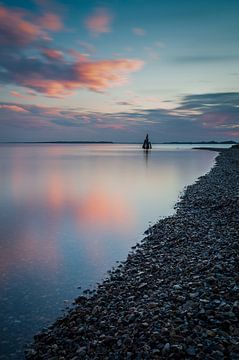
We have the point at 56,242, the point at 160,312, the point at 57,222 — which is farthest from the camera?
the point at 57,222

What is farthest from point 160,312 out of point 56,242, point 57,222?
point 57,222

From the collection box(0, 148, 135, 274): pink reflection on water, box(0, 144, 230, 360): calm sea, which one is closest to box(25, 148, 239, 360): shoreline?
box(0, 144, 230, 360): calm sea

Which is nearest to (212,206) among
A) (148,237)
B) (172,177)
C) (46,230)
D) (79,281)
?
(148,237)

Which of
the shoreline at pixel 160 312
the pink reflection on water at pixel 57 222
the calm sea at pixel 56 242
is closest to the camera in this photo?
the shoreline at pixel 160 312

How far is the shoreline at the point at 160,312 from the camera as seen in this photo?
5.44 metres

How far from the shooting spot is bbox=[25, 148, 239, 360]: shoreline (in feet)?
17.9

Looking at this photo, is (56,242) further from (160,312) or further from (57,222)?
(160,312)

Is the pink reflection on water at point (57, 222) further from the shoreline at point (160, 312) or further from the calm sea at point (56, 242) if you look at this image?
the shoreline at point (160, 312)

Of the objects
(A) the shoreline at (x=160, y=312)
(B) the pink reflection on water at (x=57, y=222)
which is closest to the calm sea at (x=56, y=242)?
(B) the pink reflection on water at (x=57, y=222)

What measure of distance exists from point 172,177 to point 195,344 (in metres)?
34.0

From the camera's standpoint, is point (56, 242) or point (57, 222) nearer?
point (56, 242)

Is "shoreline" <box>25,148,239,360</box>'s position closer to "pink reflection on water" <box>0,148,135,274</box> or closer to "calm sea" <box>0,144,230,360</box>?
"calm sea" <box>0,144,230,360</box>

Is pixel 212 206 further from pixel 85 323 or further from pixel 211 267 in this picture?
pixel 85 323

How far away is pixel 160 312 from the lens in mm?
6637
